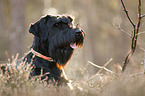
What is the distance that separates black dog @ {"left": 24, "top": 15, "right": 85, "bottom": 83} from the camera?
479 cm

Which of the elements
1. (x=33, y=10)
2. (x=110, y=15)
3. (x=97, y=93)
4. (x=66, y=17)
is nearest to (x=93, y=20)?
(x=110, y=15)

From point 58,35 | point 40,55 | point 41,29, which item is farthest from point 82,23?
point 40,55

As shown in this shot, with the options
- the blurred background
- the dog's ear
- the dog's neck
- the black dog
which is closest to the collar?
the black dog

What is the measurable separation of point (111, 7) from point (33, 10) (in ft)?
34.2

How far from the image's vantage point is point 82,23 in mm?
29938

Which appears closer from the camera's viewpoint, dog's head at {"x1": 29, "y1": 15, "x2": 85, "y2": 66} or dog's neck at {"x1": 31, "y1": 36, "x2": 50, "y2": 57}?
dog's head at {"x1": 29, "y1": 15, "x2": 85, "y2": 66}

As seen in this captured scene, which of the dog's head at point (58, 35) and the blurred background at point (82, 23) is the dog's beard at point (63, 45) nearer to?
the dog's head at point (58, 35)

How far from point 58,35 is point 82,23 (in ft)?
82.6

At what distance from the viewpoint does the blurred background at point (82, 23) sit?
44.7 feet

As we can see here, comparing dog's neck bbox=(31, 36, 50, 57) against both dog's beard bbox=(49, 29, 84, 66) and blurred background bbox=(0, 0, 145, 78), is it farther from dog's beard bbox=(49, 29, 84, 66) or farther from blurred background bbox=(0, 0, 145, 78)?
blurred background bbox=(0, 0, 145, 78)

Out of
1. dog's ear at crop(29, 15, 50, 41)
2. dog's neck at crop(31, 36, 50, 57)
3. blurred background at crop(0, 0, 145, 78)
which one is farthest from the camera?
blurred background at crop(0, 0, 145, 78)

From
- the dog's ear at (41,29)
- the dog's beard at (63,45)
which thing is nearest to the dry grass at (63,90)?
the dog's beard at (63,45)

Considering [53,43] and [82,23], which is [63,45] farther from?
[82,23]

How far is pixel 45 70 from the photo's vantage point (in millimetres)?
4812
